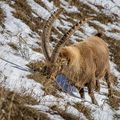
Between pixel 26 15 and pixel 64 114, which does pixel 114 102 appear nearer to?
pixel 64 114

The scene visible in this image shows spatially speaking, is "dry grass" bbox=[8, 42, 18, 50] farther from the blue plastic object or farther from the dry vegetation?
the dry vegetation

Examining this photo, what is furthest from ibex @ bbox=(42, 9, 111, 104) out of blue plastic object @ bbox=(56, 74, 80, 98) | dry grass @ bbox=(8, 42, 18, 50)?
dry grass @ bbox=(8, 42, 18, 50)

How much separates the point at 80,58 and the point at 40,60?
1250mm

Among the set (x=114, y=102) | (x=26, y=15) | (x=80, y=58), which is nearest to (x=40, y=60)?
(x=80, y=58)

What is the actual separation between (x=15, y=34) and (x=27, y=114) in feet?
24.1

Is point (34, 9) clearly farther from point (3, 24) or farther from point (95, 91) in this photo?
point (95, 91)

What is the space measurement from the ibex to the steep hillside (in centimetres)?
38

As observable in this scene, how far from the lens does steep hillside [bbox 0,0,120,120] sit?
6.19m

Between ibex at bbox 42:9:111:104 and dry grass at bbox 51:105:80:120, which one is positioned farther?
ibex at bbox 42:9:111:104

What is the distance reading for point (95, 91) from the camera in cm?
1143

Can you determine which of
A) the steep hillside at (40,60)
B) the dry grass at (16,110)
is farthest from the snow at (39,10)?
the dry grass at (16,110)

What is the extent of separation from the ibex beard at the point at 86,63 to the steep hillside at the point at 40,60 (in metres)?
0.40

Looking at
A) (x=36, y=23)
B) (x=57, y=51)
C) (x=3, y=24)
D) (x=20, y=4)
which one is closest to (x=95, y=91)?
(x=57, y=51)

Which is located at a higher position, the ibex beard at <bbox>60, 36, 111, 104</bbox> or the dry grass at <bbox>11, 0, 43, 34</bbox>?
the ibex beard at <bbox>60, 36, 111, 104</bbox>
